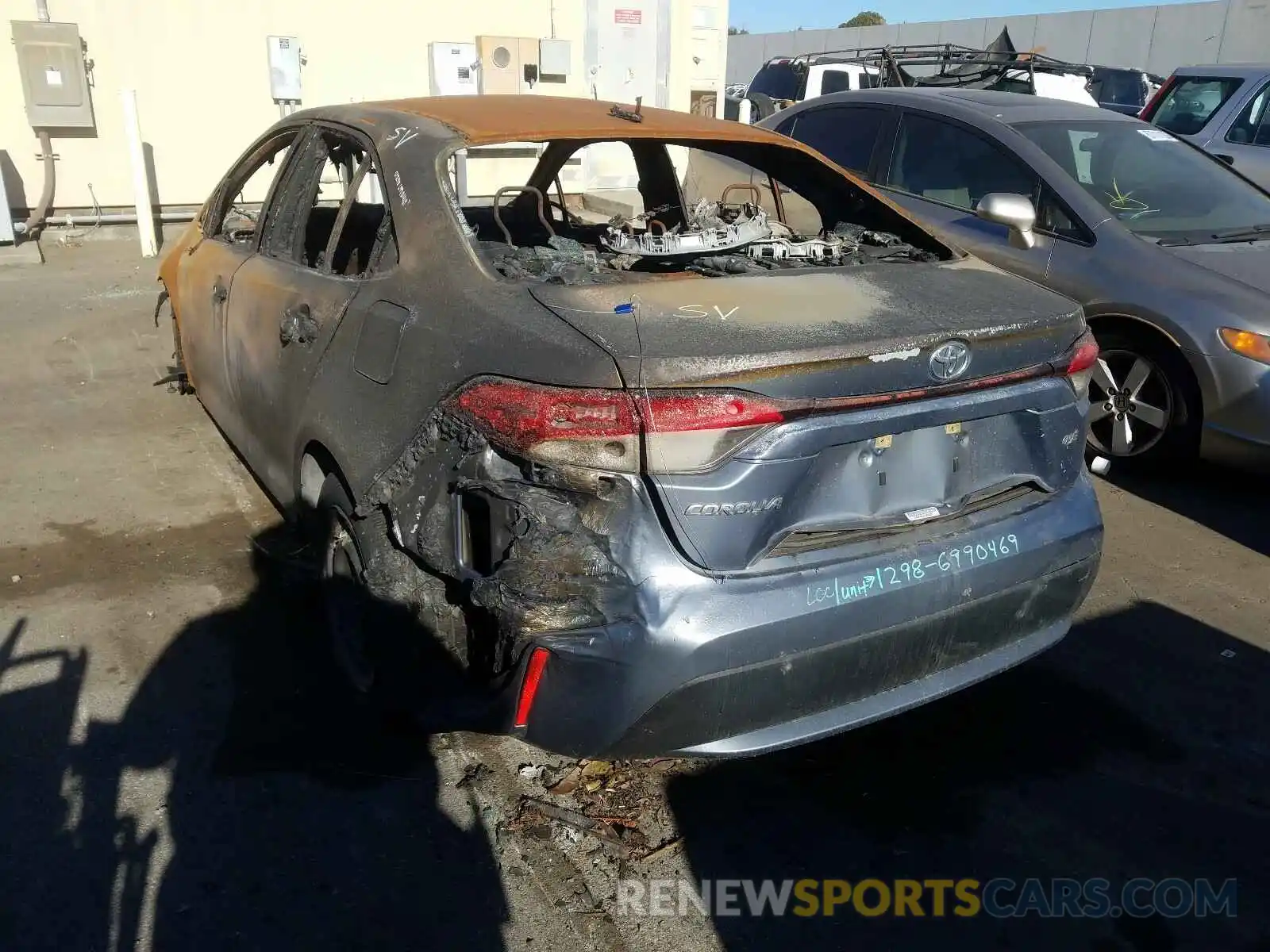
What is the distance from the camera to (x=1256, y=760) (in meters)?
3.09

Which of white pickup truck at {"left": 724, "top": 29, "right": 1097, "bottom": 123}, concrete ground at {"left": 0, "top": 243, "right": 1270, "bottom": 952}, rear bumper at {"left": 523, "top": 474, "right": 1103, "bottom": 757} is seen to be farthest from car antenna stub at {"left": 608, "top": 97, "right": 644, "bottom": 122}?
white pickup truck at {"left": 724, "top": 29, "right": 1097, "bottom": 123}

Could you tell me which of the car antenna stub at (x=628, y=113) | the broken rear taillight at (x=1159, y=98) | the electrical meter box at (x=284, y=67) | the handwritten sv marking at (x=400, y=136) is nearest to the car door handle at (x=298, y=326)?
the handwritten sv marking at (x=400, y=136)

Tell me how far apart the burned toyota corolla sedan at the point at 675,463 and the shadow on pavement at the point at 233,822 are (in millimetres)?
274

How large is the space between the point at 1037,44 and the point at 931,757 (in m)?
36.3

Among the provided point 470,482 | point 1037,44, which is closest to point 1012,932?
point 470,482

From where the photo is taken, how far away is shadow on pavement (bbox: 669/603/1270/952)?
248 centimetres

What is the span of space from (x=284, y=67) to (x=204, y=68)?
2.66 feet

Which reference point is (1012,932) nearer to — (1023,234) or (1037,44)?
(1023,234)

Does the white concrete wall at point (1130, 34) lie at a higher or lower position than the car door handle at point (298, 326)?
higher

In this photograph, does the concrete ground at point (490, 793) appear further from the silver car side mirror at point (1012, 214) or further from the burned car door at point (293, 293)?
the silver car side mirror at point (1012, 214)

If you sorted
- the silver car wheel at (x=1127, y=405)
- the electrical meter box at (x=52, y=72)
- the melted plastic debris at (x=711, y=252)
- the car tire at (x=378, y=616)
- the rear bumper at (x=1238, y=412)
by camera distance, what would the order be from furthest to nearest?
1. the electrical meter box at (x=52, y=72)
2. the silver car wheel at (x=1127, y=405)
3. the rear bumper at (x=1238, y=412)
4. the melted plastic debris at (x=711, y=252)
5. the car tire at (x=378, y=616)

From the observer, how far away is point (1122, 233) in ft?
16.6

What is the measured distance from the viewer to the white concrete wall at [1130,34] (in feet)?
93.6

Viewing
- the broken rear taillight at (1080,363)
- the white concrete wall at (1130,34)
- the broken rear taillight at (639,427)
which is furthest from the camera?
→ the white concrete wall at (1130,34)
